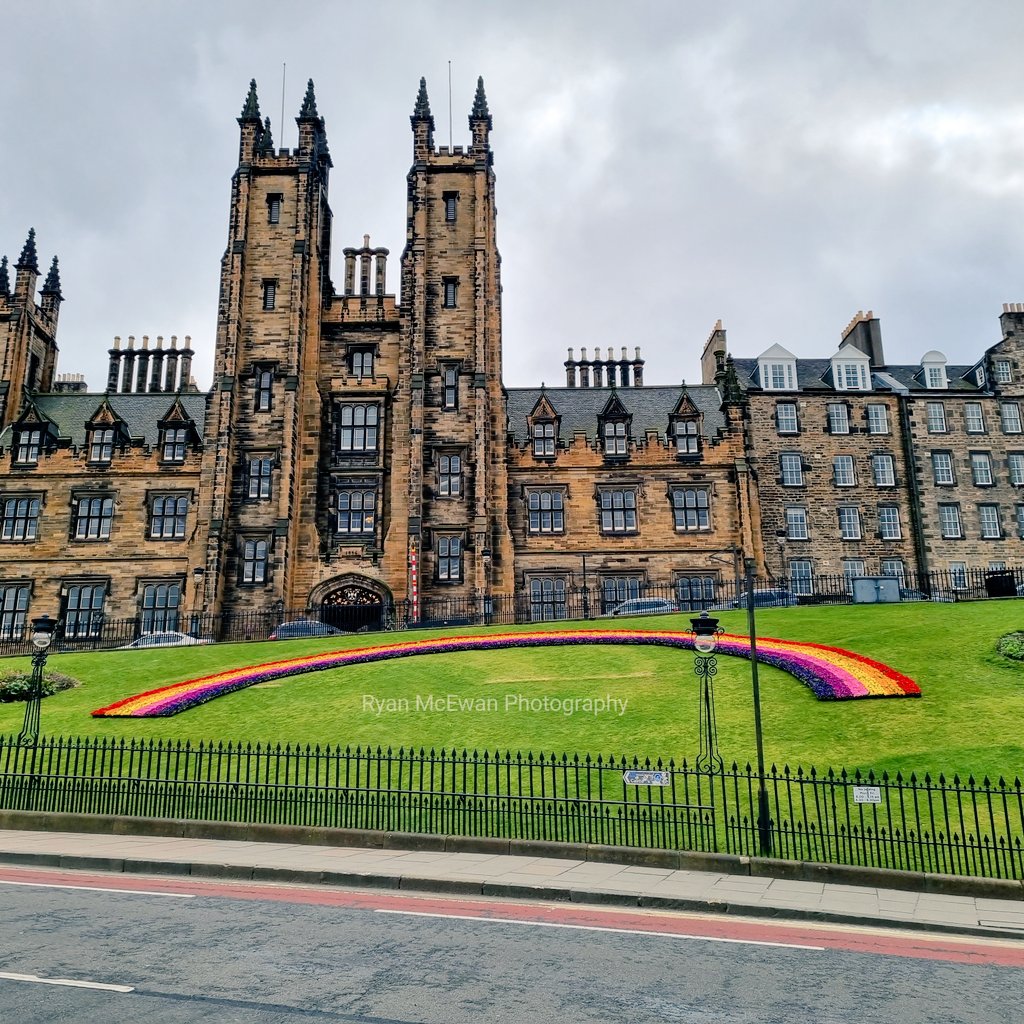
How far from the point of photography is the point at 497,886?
37.2 ft

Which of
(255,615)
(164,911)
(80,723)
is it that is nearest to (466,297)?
(255,615)

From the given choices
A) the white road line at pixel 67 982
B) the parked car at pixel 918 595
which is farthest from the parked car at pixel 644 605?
the white road line at pixel 67 982

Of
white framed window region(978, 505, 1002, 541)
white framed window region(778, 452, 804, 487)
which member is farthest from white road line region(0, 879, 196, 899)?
white framed window region(978, 505, 1002, 541)

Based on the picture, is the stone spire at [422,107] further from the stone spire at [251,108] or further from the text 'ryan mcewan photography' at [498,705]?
the text 'ryan mcewan photography' at [498,705]

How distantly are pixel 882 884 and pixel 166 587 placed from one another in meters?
37.2

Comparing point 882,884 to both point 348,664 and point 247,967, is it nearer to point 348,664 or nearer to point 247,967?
point 247,967

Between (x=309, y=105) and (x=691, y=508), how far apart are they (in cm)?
3076

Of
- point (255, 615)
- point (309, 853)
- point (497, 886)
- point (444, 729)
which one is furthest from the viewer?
point (255, 615)

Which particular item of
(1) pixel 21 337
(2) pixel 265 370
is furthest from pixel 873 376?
(1) pixel 21 337

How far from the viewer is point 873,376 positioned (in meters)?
48.4

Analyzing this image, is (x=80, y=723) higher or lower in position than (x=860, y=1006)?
higher

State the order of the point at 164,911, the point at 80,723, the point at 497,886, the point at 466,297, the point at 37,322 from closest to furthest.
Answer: the point at 164,911
the point at 497,886
the point at 80,723
the point at 466,297
the point at 37,322

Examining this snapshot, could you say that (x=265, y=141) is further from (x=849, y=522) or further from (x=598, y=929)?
(x=598, y=929)

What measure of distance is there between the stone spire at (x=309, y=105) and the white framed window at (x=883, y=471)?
36391 millimetres
